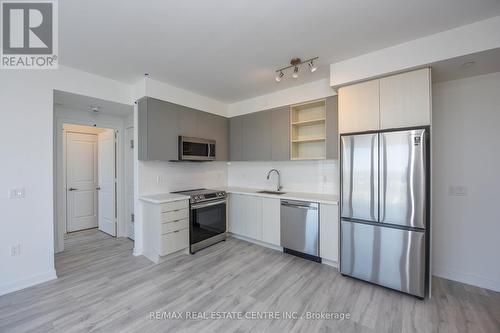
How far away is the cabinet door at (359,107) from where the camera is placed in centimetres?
252

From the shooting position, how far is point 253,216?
3.75m

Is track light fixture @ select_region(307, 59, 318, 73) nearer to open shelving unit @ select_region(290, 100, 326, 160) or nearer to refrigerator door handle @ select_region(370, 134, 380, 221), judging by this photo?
open shelving unit @ select_region(290, 100, 326, 160)

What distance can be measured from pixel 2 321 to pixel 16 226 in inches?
38.8

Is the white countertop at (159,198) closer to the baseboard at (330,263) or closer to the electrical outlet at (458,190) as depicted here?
the baseboard at (330,263)

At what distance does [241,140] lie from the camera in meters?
4.28

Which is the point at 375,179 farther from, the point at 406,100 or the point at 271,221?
the point at 271,221

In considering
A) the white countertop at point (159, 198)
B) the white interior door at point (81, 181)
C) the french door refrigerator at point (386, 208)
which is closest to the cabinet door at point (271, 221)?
the french door refrigerator at point (386, 208)

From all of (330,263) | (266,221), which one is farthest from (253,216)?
(330,263)

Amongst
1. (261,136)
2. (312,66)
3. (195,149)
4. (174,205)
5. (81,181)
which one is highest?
(312,66)

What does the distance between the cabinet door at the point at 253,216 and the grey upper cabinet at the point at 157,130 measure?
1.48 metres

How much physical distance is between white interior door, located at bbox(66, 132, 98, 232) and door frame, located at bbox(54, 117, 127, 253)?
1.59ft

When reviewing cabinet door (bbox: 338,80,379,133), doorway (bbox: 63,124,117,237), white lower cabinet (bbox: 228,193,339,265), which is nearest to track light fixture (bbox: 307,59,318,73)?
cabinet door (bbox: 338,80,379,133)

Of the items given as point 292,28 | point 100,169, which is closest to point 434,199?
point 292,28

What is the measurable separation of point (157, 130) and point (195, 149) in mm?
698
